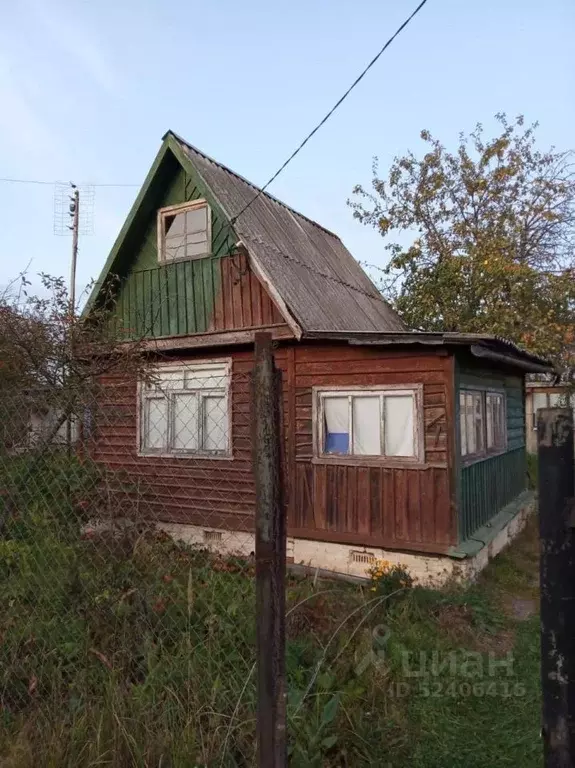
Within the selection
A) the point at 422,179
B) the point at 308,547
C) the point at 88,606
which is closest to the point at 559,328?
the point at 422,179

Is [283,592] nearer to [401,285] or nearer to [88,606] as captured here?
[88,606]

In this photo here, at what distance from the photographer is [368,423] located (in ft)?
23.9

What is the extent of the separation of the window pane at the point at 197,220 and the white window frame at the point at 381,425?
3.52 meters

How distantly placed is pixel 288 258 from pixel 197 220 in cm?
170

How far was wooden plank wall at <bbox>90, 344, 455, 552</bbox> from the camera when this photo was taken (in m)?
6.73

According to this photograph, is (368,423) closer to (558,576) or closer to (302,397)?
(302,397)

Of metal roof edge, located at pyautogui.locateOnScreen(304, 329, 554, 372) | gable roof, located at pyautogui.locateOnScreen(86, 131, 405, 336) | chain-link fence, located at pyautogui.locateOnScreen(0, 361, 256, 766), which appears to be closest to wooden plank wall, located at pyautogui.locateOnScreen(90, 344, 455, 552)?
metal roof edge, located at pyautogui.locateOnScreen(304, 329, 554, 372)

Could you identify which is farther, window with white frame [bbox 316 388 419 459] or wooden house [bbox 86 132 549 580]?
window with white frame [bbox 316 388 419 459]

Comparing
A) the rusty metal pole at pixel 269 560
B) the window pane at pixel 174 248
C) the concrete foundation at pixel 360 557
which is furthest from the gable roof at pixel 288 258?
the rusty metal pole at pixel 269 560

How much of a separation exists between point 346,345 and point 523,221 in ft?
43.9

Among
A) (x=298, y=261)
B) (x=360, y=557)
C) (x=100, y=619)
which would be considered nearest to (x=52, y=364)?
(x=100, y=619)

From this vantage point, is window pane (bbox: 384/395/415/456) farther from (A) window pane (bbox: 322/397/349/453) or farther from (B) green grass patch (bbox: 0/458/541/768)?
(B) green grass patch (bbox: 0/458/541/768)

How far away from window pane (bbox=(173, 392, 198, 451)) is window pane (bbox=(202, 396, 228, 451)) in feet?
0.64

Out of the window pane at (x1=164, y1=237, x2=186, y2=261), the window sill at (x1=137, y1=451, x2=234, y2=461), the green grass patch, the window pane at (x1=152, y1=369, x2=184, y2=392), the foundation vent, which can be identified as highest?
the window pane at (x1=164, y1=237, x2=186, y2=261)
